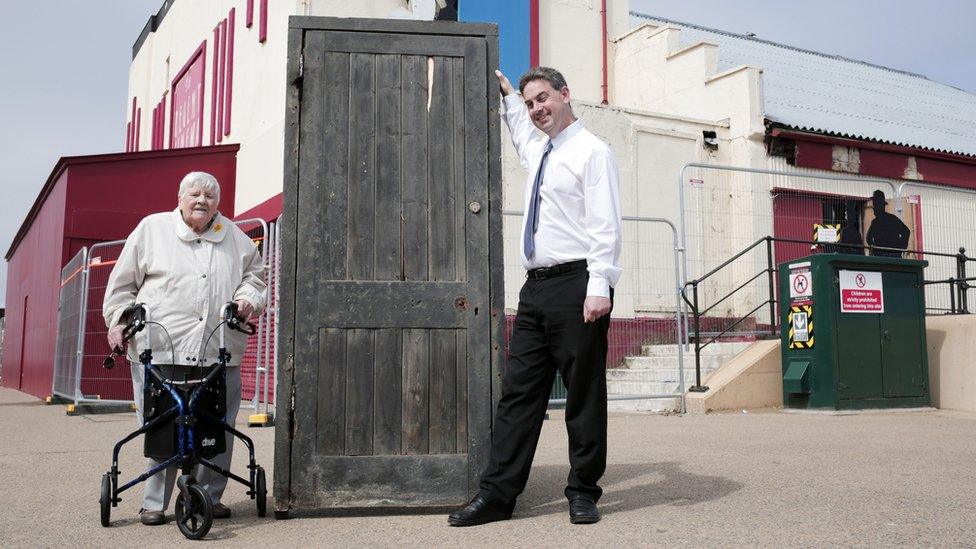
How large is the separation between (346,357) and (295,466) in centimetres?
56

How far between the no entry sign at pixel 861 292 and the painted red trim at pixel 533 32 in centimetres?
742

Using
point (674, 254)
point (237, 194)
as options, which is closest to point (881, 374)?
point (674, 254)

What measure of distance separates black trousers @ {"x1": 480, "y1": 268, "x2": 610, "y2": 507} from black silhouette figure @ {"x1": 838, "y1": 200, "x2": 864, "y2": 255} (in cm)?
965

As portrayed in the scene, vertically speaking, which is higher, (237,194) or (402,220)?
(237,194)

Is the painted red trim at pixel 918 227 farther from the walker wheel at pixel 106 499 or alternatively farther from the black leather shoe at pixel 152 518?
the walker wheel at pixel 106 499

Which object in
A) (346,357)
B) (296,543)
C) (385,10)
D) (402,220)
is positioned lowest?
(296,543)

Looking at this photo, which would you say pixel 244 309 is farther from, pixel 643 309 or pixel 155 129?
pixel 155 129

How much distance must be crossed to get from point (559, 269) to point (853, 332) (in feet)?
20.9

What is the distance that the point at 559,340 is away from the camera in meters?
4.08

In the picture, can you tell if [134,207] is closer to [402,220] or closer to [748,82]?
[748,82]

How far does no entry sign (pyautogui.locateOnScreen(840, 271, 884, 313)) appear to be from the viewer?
9.42 m

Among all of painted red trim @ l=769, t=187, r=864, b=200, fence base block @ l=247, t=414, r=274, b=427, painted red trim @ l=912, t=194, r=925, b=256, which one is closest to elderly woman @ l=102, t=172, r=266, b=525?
fence base block @ l=247, t=414, r=274, b=427

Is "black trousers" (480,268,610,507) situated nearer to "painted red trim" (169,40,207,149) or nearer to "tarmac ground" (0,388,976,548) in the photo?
"tarmac ground" (0,388,976,548)

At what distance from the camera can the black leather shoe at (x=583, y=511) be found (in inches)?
155
